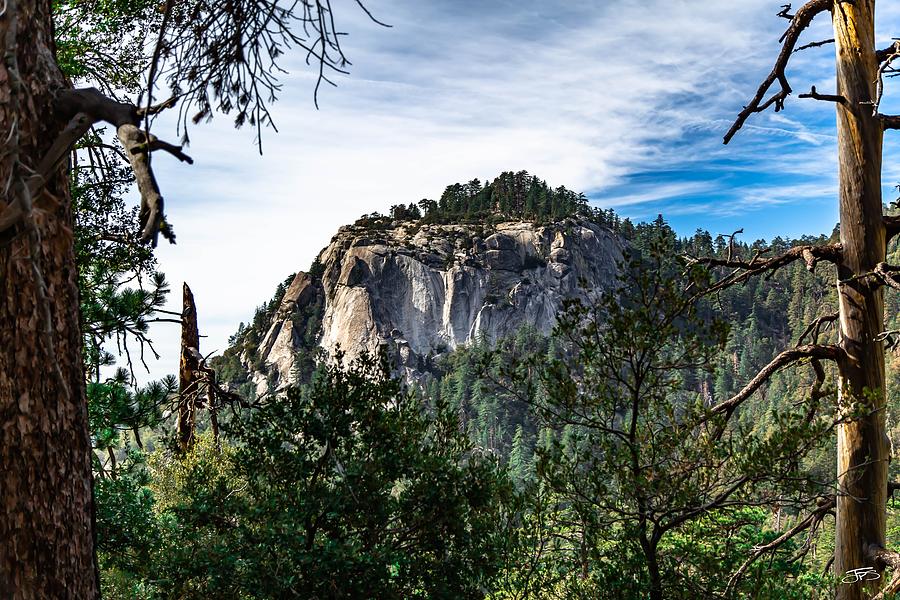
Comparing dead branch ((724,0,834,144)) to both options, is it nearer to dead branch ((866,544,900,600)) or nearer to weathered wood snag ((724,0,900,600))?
weathered wood snag ((724,0,900,600))

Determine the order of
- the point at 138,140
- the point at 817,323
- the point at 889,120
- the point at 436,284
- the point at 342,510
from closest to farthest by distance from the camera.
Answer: the point at 138,140 < the point at 342,510 < the point at 889,120 < the point at 817,323 < the point at 436,284

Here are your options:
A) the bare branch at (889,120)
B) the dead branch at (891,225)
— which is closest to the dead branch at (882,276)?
the dead branch at (891,225)

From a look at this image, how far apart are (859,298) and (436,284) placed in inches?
4336

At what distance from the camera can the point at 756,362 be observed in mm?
120062

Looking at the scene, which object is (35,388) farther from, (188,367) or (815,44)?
(188,367)

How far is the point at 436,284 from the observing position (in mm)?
115312

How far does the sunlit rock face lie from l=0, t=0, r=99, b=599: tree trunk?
100 metres

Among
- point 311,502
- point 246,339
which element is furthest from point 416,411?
point 246,339

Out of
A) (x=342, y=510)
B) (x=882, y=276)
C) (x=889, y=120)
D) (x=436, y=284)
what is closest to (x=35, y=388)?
(x=342, y=510)

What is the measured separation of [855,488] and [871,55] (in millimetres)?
3167
